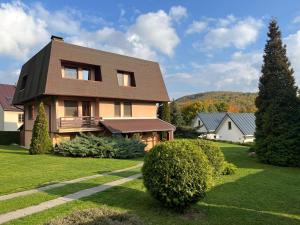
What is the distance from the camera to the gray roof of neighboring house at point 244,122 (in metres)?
42.6

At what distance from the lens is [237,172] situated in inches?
585

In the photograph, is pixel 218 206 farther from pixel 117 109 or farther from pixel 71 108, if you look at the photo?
pixel 117 109

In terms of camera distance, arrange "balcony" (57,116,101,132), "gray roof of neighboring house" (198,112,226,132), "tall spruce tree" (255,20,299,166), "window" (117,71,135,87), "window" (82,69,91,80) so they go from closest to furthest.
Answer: "tall spruce tree" (255,20,299,166) < "balcony" (57,116,101,132) < "window" (82,69,91,80) < "window" (117,71,135,87) < "gray roof of neighboring house" (198,112,226,132)

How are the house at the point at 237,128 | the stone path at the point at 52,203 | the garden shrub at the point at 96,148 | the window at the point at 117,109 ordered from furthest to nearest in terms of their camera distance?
the house at the point at 237,128 < the window at the point at 117,109 < the garden shrub at the point at 96,148 < the stone path at the point at 52,203

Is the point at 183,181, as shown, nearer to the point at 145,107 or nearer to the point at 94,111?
the point at 94,111

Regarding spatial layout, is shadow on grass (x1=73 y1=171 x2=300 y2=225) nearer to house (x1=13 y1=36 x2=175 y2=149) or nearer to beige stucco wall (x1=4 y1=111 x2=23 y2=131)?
house (x1=13 y1=36 x2=175 y2=149)

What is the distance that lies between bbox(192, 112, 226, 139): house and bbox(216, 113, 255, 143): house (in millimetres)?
2025

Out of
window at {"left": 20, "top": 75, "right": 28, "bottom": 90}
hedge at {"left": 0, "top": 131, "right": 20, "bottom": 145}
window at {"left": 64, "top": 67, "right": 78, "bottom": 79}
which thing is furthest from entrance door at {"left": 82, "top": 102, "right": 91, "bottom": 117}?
hedge at {"left": 0, "top": 131, "right": 20, "bottom": 145}

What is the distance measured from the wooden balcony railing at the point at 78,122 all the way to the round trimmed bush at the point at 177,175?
17096mm

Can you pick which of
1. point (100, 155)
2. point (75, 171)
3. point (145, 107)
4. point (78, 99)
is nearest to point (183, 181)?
point (75, 171)

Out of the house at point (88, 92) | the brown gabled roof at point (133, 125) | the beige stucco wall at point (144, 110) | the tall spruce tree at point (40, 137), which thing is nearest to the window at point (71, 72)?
the house at point (88, 92)

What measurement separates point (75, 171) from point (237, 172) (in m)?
8.10

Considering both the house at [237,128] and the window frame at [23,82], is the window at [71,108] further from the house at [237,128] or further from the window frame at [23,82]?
the house at [237,128]

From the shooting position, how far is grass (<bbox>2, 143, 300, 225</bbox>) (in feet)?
24.2
